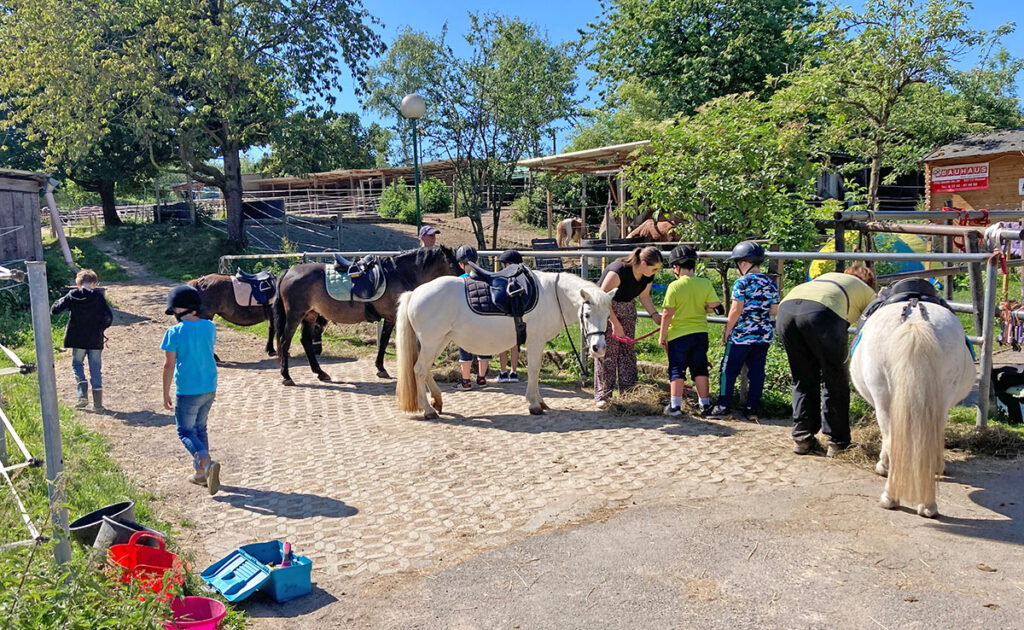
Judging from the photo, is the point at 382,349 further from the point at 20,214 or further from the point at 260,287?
the point at 20,214

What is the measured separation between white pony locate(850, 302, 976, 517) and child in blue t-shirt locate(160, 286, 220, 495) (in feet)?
14.6

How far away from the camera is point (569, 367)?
892 centimetres

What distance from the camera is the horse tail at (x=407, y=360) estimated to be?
6984mm

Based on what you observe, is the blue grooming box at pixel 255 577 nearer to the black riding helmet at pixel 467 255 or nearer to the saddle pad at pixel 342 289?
the black riding helmet at pixel 467 255

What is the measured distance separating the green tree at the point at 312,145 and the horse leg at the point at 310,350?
13.6 metres

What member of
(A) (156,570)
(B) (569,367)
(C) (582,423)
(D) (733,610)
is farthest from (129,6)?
(D) (733,610)

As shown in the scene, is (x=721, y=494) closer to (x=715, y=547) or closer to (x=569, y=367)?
(x=715, y=547)

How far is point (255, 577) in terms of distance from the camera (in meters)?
3.52

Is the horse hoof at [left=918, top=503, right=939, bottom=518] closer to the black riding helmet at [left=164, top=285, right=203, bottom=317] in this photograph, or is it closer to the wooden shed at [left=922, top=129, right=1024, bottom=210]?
the black riding helmet at [left=164, top=285, right=203, bottom=317]

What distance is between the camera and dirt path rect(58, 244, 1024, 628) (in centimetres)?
332

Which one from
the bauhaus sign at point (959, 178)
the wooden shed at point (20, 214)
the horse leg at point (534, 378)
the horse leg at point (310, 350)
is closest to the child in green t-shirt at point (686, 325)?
the horse leg at point (534, 378)

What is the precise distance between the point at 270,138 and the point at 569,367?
15823 millimetres

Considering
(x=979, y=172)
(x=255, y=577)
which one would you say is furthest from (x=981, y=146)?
(x=255, y=577)

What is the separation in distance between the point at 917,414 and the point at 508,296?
388cm
